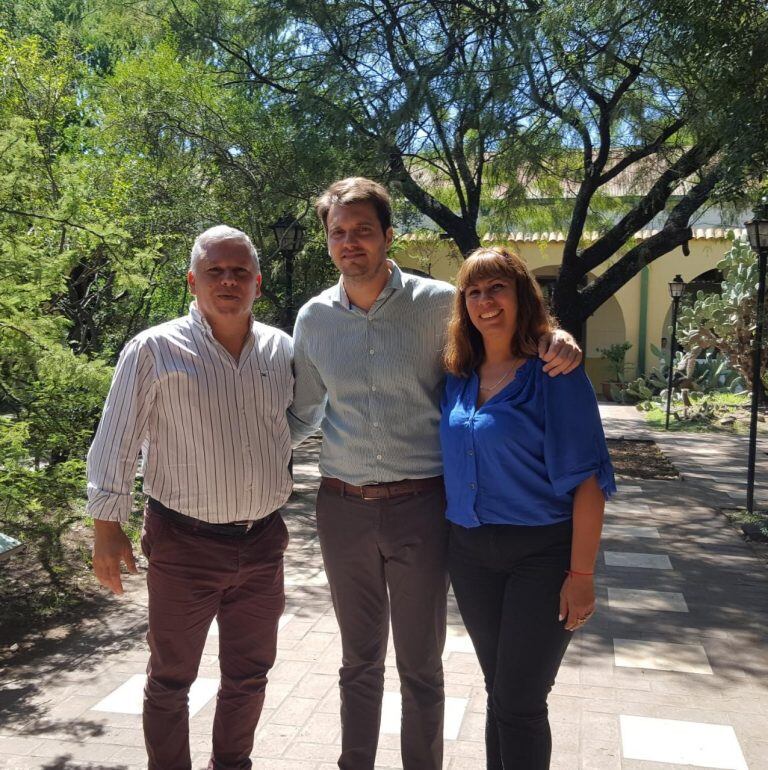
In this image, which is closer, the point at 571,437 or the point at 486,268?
the point at 571,437

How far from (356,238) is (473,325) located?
18.2 inches

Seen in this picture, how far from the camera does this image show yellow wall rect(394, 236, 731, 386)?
23.0 meters

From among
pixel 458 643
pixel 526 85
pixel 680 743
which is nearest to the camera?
pixel 680 743

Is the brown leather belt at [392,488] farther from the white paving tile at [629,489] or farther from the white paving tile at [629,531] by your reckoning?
the white paving tile at [629,489]

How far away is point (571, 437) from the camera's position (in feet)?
7.98

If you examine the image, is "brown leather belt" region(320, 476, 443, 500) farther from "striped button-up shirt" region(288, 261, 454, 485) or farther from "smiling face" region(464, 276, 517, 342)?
"smiling face" region(464, 276, 517, 342)

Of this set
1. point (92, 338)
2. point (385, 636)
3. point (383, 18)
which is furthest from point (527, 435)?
point (383, 18)

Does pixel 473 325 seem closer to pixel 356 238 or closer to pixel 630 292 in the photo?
pixel 356 238

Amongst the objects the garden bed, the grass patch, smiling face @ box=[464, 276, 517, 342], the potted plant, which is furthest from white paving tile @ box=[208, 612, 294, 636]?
the potted plant

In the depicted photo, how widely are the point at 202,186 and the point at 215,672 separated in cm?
952

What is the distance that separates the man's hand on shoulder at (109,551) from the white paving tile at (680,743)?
2.06m

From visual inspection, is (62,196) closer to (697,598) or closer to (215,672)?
(215,672)

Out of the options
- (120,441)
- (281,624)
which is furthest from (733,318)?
(120,441)

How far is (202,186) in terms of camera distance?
12656 mm
